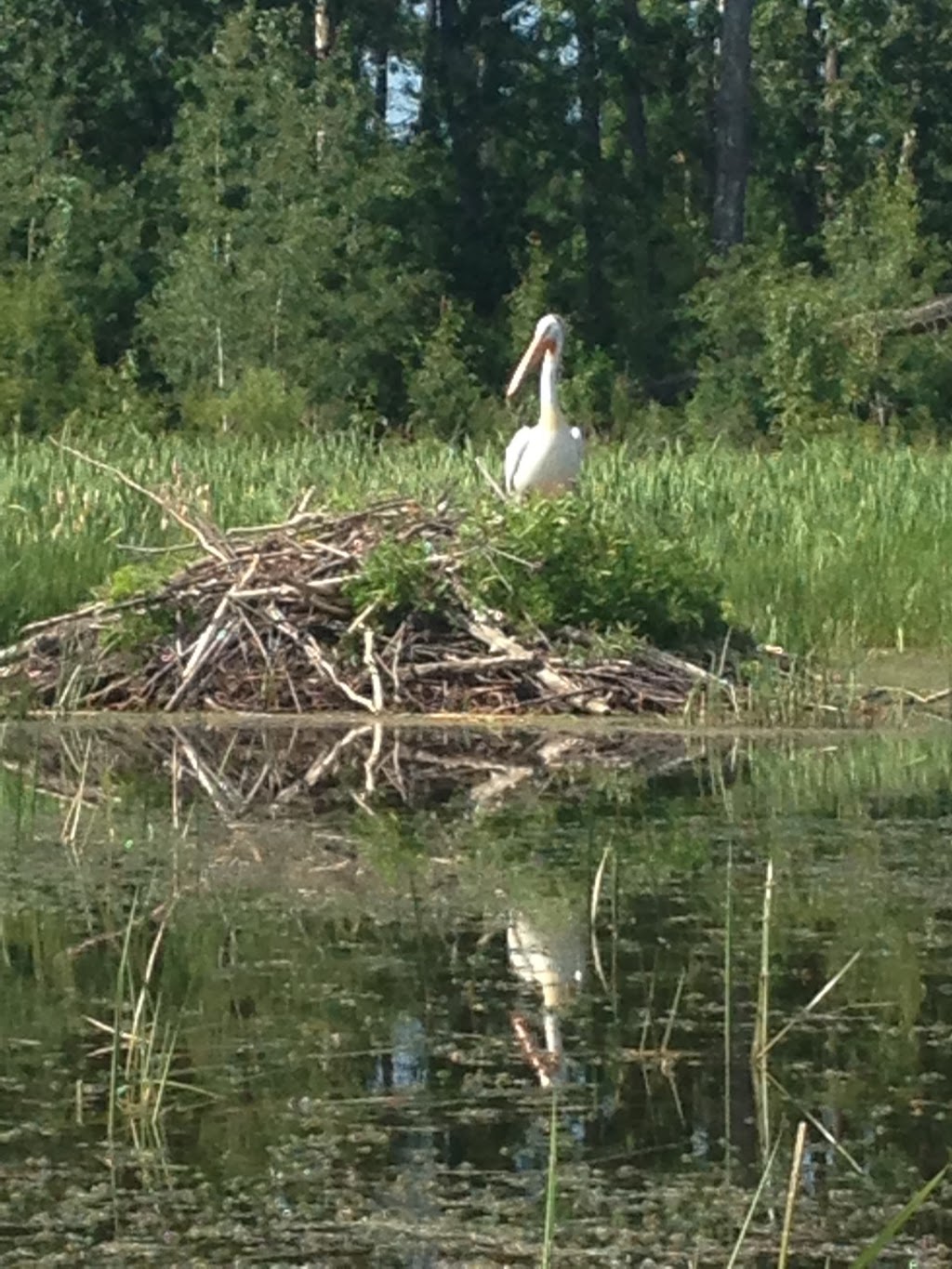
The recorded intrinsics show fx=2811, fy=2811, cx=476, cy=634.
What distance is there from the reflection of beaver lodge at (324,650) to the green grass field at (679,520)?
1.68ft

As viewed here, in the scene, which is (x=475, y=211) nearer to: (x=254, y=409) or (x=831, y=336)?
(x=831, y=336)

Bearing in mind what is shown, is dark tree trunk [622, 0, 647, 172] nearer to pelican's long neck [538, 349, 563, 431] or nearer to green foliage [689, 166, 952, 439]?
green foliage [689, 166, 952, 439]

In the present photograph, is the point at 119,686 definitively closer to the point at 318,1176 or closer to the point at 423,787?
the point at 423,787

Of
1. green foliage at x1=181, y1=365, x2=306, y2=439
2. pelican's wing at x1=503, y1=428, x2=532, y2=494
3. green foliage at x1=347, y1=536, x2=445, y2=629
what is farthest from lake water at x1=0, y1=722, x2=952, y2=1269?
green foliage at x1=181, y1=365, x2=306, y2=439

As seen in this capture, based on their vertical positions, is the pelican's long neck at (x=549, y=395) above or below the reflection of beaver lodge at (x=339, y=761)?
above

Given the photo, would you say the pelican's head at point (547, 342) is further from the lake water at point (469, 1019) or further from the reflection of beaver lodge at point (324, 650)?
the lake water at point (469, 1019)

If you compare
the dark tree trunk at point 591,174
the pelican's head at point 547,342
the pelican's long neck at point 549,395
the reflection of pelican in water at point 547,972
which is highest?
the dark tree trunk at point 591,174

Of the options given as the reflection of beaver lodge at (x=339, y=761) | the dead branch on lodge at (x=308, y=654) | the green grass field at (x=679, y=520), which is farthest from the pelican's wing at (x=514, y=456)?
the reflection of beaver lodge at (x=339, y=761)

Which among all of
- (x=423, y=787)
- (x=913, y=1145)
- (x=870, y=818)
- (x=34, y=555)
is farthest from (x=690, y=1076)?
(x=34, y=555)

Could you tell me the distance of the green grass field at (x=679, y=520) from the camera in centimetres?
1204

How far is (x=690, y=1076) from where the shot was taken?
4.86 metres

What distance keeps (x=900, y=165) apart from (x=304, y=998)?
108ft

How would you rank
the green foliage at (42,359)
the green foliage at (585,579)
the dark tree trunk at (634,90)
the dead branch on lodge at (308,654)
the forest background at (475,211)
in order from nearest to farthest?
the dead branch on lodge at (308,654) → the green foliage at (585,579) → the green foliage at (42,359) → the forest background at (475,211) → the dark tree trunk at (634,90)

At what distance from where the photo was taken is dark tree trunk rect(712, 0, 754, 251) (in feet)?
116
